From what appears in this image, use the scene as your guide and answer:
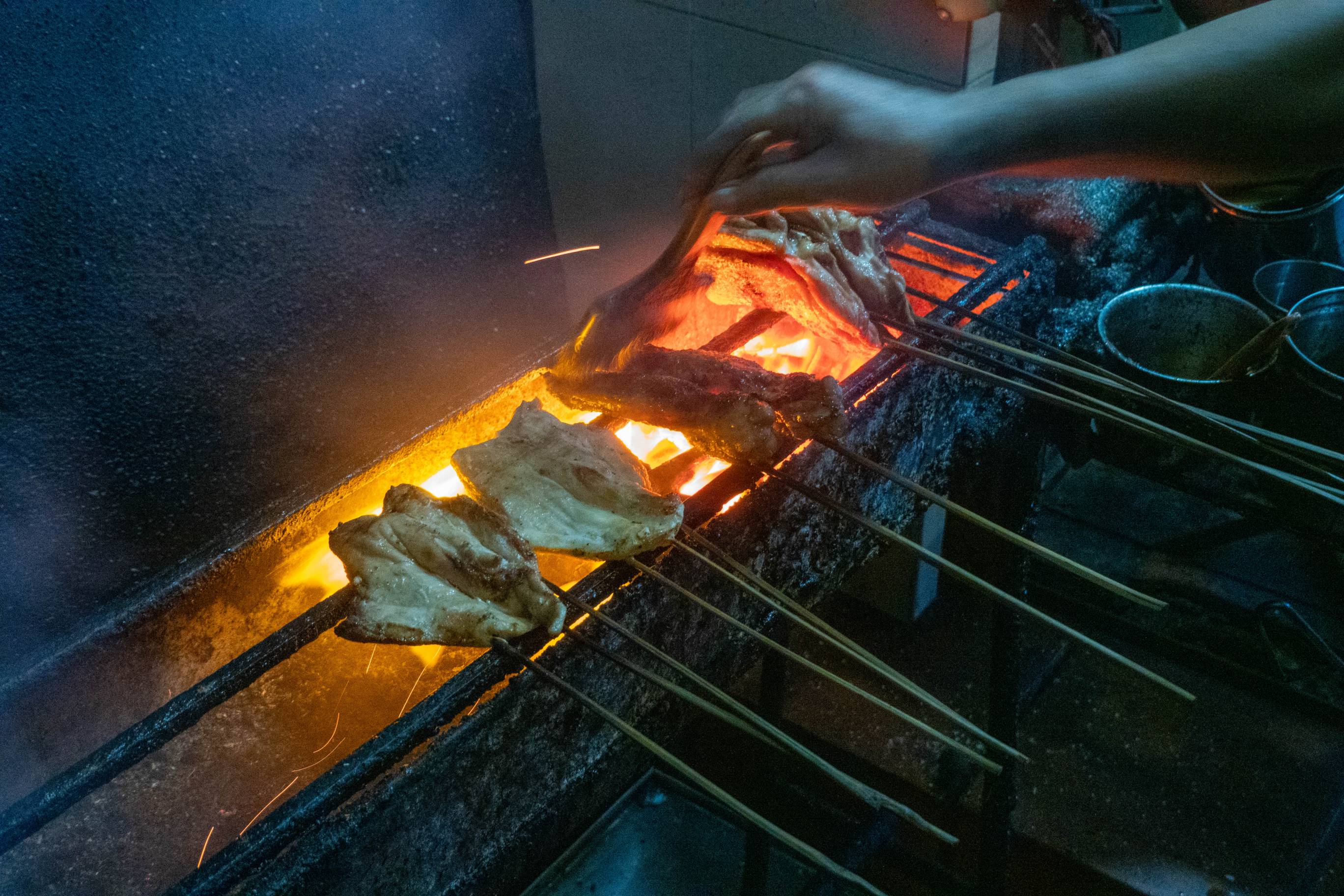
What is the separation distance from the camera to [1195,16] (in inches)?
153

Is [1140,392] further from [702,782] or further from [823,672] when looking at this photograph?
[702,782]

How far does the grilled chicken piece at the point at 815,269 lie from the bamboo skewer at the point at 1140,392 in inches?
9.6

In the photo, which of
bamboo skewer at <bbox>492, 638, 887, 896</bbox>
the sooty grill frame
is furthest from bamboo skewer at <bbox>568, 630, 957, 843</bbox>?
the sooty grill frame

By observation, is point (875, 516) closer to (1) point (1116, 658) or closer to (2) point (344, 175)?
(1) point (1116, 658)

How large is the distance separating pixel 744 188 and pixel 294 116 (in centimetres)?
347

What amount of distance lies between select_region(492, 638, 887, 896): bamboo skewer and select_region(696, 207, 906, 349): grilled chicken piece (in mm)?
1815

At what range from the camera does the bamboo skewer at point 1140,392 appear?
2477 mm

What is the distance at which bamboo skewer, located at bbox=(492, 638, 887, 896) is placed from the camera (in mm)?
1752

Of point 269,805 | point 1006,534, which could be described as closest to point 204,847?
point 269,805

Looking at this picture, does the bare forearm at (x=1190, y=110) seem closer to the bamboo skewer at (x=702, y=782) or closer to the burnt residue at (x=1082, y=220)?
the bamboo skewer at (x=702, y=782)

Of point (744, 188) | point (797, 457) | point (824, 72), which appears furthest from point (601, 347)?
point (824, 72)

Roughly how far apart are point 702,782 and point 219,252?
407 centimetres

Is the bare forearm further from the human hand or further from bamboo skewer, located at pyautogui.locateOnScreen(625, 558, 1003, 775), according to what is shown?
bamboo skewer, located at pyautogui.locateOnScreen(625, 558, 1003, 775)

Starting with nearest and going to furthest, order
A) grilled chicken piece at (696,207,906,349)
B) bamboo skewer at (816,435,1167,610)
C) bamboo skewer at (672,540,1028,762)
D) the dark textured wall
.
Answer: bamboo skewer at (672,540,1028,762), bamboo skewer at (816,435,1167,610), grilled chicken piece at (696,207,906,349), the dark textured wall
